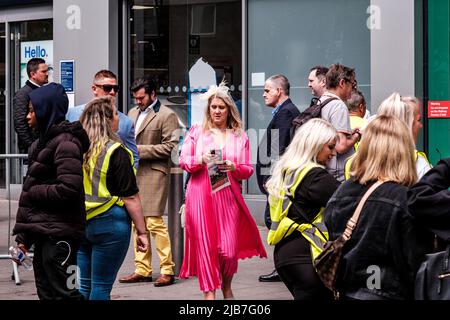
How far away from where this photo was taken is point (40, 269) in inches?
240

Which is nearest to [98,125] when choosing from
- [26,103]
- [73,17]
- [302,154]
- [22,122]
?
[302,154]

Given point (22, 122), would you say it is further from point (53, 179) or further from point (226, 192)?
point (53, 179)

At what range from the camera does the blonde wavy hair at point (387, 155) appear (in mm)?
4836

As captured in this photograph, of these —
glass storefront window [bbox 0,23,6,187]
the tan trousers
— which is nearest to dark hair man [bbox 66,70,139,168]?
the tan trousers

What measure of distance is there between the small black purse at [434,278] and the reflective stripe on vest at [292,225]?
1.25 m

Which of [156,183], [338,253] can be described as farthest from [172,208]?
[338,253]

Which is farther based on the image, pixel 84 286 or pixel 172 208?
pixel 172 208

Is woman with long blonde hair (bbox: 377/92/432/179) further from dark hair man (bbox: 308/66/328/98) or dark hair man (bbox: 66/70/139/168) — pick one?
dark hair man (bbox: 66/70/139/168)

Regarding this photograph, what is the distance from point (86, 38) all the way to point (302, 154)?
877 centimetres

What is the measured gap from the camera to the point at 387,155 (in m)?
4.87

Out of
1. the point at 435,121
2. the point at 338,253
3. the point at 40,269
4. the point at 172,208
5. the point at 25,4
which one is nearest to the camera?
the point at 338,253
